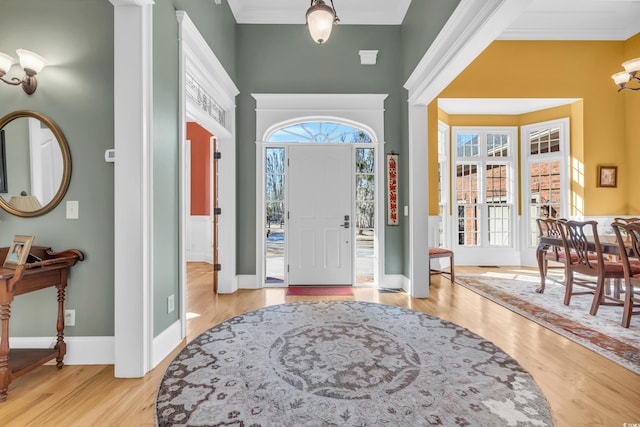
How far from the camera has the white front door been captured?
4453mm

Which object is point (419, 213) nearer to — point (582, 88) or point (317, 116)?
point (317, 116)

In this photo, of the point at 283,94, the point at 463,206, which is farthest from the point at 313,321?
the point at 463,206

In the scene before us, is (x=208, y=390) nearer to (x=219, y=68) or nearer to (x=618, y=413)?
(x=618, y=413)

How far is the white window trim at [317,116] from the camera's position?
435cm

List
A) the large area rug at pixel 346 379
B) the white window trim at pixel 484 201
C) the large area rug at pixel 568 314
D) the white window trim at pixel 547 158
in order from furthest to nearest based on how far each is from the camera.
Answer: the white window trim at pixel 484 201
the white window trim at pixel 547 158
the large area rug at pixel 568 314
the large area rug at pixel 346 379

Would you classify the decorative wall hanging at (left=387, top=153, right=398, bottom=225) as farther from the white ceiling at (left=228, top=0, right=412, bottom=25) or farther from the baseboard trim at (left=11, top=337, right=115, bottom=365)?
the baseboard trim at (left=11, top=337, right=115, bottom=365)

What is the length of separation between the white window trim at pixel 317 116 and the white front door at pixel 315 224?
42cm

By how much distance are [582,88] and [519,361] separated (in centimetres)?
557

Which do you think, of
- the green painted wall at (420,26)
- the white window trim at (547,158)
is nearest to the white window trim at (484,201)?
the white window trim at (547,158)

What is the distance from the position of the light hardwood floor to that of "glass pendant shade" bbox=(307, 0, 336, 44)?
2.89m

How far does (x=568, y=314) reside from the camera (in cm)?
315

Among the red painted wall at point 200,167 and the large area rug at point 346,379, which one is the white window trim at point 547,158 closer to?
the large area rug at point 346,379

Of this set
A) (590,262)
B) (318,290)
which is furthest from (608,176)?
(318,290)

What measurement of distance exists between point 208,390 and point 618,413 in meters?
2.33
